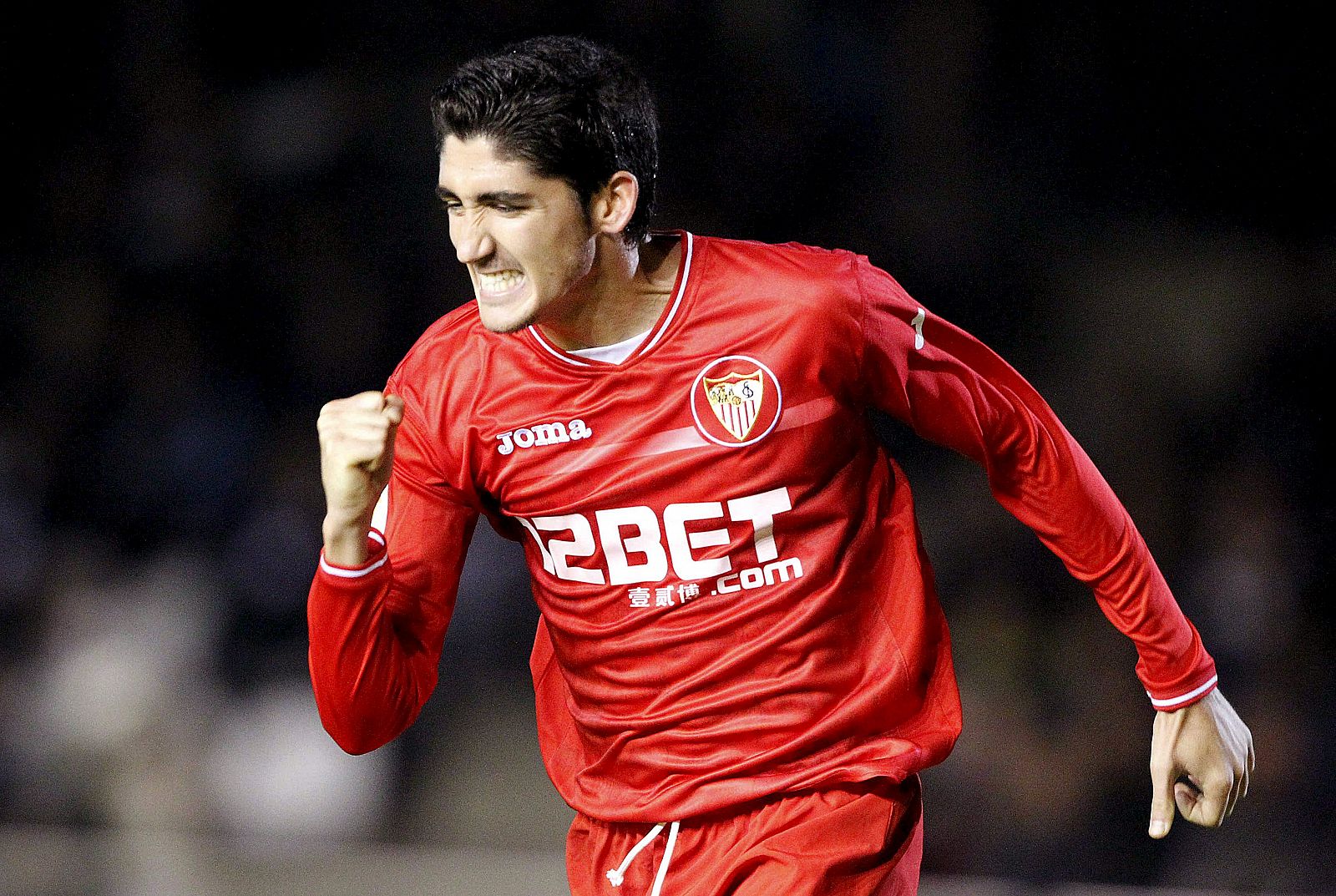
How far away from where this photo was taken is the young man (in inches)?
63.6

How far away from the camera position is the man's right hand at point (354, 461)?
1555mm

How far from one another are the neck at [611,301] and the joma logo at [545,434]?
0.32 ft

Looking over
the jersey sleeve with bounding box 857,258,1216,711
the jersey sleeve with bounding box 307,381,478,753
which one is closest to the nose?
the jersey sleeve with bounding box 307,381,478,753

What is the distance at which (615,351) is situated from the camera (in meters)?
1.70

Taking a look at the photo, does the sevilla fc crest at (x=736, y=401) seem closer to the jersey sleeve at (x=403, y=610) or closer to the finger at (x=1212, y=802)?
the jersey sleeve at (x=403, y=610)

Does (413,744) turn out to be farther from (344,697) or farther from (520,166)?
(520,166)

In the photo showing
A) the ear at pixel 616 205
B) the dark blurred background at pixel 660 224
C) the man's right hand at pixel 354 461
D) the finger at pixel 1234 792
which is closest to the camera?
the man's right hand at pixel 354 461

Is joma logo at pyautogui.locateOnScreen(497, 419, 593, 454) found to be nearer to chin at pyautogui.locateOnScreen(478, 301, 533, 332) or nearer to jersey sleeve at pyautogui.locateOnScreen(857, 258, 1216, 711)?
chin at pyautogui.locateOnScreen(478, 301, 533, 332)

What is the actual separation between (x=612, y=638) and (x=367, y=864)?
6.92ft

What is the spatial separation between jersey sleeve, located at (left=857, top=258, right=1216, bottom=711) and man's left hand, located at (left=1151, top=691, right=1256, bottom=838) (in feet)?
0.08

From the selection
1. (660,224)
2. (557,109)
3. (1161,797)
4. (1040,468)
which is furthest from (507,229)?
(660,224)

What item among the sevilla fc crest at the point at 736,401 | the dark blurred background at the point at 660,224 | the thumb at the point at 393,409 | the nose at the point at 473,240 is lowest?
the dark blurred background at the point at 660,224

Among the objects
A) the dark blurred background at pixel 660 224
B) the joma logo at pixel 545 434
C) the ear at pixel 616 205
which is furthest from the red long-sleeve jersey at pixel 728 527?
the dark blurred background at pixel 660 224

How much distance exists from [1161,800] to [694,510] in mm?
677
